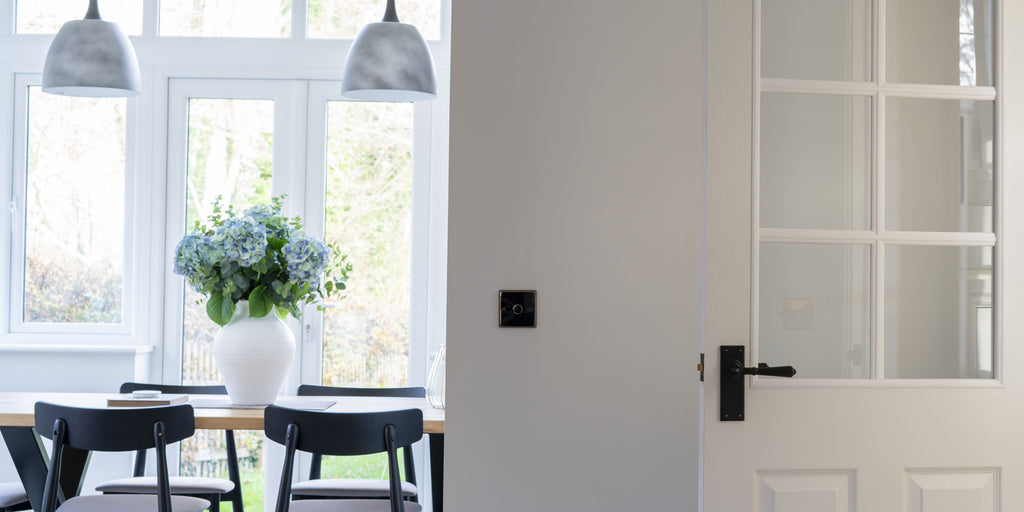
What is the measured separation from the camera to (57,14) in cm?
436

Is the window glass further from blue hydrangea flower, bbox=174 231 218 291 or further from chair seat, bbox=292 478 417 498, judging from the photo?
chair seat, bbox=292 478 417 498

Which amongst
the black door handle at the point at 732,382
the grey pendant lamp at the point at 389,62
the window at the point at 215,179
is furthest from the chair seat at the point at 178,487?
the black door handle at the point at 732,382

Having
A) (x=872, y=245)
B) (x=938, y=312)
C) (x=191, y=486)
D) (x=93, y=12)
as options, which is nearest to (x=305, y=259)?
(x=191, y=486)

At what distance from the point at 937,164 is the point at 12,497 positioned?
3087 millimetres

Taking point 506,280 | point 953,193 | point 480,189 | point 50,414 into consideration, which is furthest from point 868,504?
point 50,414

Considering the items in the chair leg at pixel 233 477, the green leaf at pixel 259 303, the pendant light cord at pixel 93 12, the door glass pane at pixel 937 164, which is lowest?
the chair leg at pixel 233 477

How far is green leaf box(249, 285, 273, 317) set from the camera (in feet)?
10.7

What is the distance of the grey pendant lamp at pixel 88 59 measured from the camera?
11.0ft

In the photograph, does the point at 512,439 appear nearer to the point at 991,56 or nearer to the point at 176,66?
the point at 991,56

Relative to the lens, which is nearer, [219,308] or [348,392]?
[219,308]

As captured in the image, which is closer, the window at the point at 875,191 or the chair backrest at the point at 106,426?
the window at the point at 875,191

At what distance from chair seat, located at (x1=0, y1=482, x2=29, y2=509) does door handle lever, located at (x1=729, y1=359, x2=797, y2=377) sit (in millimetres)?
2513

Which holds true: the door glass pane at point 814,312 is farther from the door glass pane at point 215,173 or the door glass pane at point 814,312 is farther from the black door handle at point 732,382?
the door glass pane at point 215,173

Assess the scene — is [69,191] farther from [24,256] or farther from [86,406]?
[86,406]
